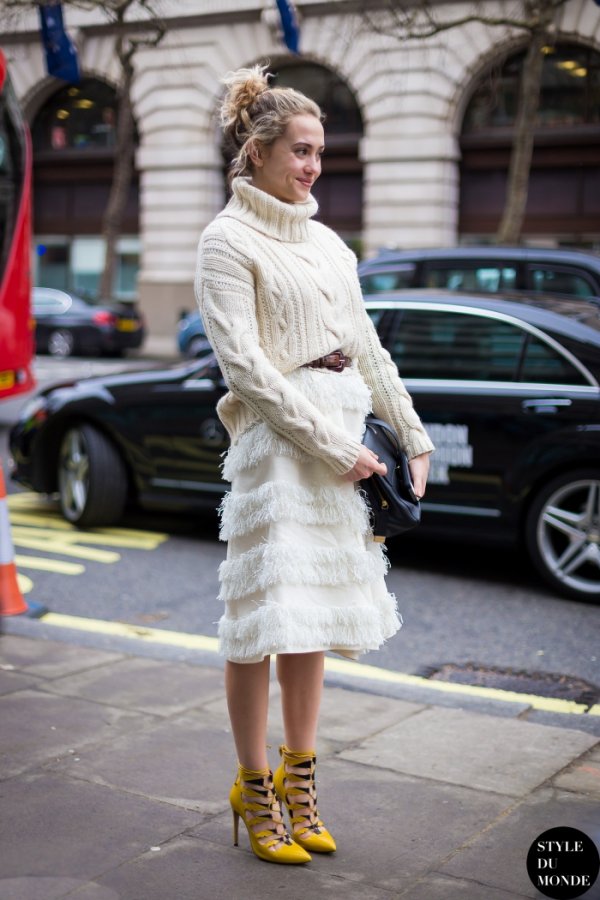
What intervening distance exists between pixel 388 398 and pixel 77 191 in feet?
96.6

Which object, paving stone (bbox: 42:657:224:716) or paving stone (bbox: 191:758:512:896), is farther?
paving stone (bbox: 42:657:224:716)

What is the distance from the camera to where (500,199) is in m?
26.3

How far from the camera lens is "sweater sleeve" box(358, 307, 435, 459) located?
3.43 m

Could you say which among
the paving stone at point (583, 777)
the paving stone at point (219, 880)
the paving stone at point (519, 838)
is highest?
the paving stone at point (583, 777)

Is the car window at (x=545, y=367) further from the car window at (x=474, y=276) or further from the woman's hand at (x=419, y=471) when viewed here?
the woman's hand at (x=419, y=471)

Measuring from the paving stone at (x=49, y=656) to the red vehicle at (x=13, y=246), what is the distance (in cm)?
733

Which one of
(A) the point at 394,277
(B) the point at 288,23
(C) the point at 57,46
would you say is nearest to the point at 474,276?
(A) the point at 394,277

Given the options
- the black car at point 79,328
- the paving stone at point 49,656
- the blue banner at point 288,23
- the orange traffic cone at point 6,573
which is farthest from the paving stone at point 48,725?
the black car at point 79,328

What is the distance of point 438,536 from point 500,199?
812 inches

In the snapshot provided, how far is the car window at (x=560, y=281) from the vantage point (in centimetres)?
874

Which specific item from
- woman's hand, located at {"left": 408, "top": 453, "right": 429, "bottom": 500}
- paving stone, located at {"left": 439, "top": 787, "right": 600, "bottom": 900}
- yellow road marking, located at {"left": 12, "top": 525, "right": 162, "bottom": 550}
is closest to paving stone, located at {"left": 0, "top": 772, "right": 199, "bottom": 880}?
paving stone, located at {"left": 439, "top": 787, "right": 600, "bottom": 900}

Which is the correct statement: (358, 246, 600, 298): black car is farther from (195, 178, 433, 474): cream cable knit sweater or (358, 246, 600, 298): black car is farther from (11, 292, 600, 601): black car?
(195, 178, 433, 474): cream cable knit sweater

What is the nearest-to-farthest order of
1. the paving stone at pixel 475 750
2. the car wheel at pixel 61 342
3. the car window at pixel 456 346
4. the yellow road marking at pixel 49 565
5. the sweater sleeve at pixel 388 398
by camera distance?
1. the sweater sleeve at pixel 388 398
2. the paving stone at pixel 475 750
3. the car window at pixel 456 346
4. the yellow road marking at pixel 49 565
5. the car wheel at pixel 61 342

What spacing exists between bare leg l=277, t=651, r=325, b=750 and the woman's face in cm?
121
